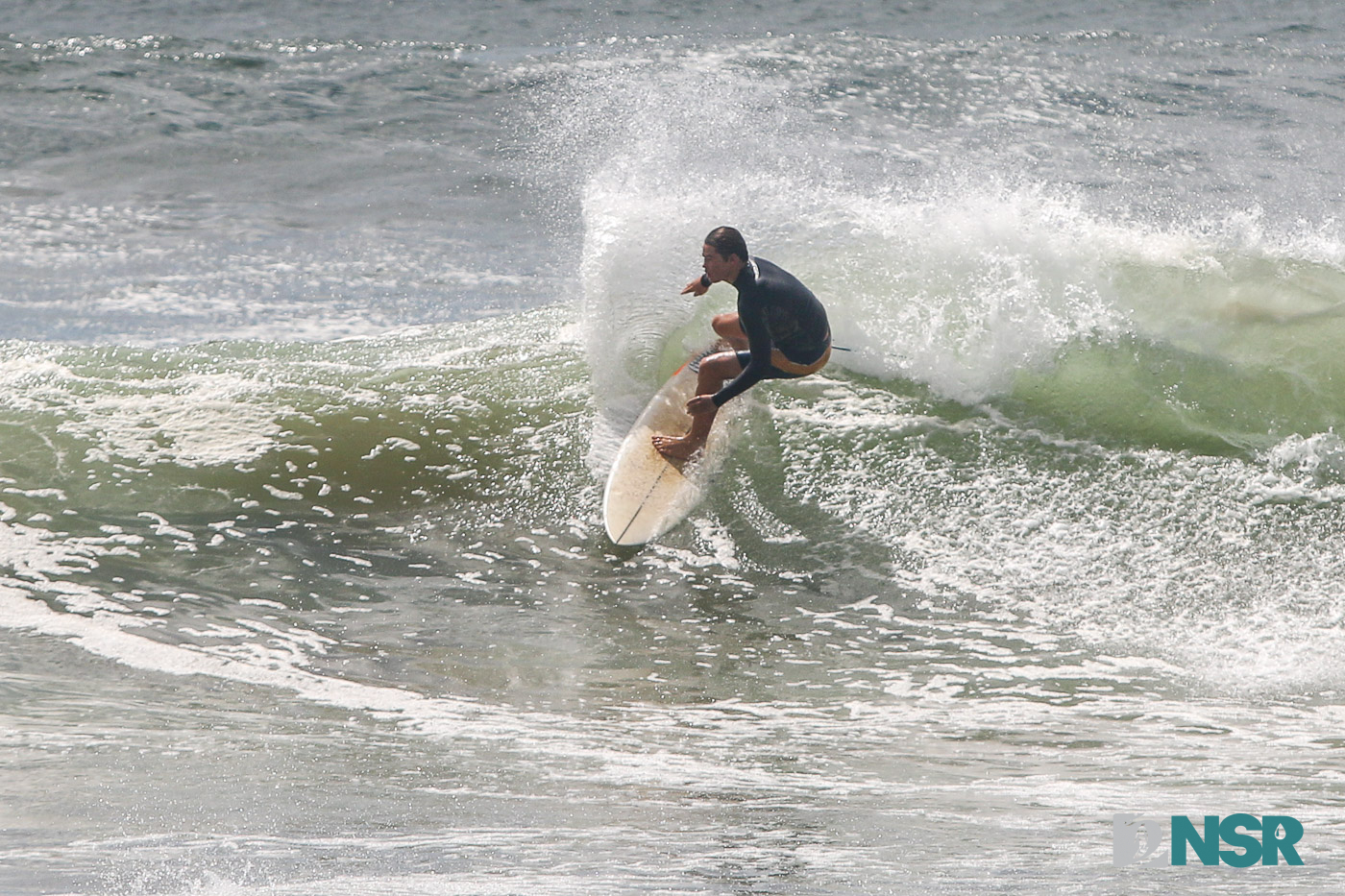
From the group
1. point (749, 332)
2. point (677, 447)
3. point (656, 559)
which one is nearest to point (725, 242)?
point (749, 332)

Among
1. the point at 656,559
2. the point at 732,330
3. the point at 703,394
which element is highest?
the point at 732,330

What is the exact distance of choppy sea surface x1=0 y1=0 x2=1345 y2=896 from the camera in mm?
3260

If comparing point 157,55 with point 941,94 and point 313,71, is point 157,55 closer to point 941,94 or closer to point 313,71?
point 313,71

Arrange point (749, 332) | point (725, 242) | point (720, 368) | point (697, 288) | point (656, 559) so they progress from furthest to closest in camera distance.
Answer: point (720, 368), point (656, 559), point (697, 288), point (749, 332), point (725, 242)

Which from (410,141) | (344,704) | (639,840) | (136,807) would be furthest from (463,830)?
(410,141)

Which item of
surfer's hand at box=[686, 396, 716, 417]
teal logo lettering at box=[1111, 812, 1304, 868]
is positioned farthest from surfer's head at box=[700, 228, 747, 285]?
teal logo lettering at box=[1111, 812, 1304, 868]

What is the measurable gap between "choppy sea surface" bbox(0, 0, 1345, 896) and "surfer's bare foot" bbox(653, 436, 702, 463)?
28cm

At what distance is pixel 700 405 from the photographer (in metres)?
5.80

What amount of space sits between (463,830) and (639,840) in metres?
0.48

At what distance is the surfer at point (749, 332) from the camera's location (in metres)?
5.22

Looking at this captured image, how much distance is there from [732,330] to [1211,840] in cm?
349

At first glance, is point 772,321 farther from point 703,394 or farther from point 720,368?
point 703,394

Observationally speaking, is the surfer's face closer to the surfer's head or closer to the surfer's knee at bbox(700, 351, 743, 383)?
the surfer's head

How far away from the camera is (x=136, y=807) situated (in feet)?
10.6
